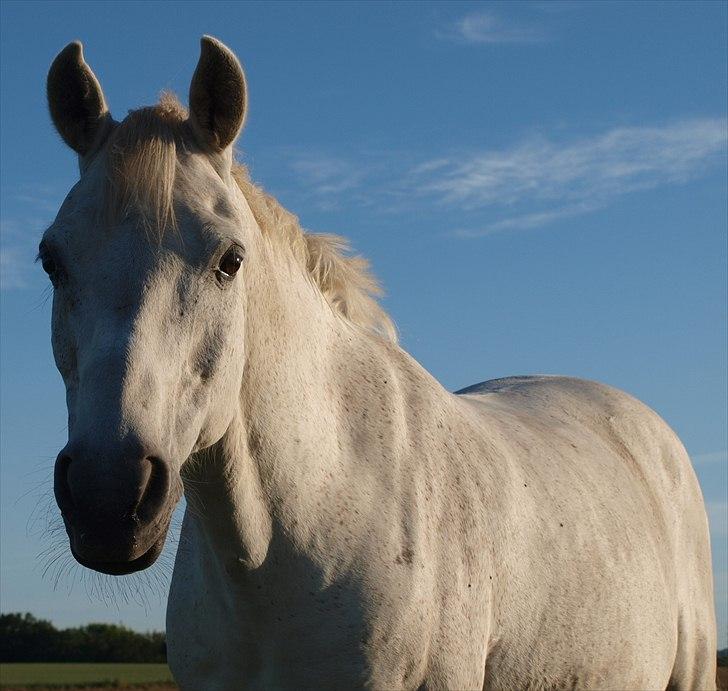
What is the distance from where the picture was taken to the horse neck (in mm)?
Answer: 3469

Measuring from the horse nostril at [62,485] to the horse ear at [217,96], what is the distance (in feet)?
4.29

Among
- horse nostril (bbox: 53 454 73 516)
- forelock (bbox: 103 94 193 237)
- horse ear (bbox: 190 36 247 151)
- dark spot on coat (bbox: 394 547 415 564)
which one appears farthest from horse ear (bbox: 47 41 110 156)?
dark spot on coat (bbox: 394 547 415 564)

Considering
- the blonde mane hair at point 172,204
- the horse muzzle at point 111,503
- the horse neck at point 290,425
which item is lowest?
the horse muzzle at point 111,503

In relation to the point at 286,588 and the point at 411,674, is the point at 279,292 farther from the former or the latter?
the point at 411,674

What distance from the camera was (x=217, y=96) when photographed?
3564 mm

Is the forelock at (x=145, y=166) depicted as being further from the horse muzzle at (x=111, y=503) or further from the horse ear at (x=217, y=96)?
the horse muzzle at (x=111, y=503)

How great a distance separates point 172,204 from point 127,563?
1.12 meters

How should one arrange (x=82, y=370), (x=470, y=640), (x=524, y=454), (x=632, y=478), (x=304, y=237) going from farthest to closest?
(x=632, y=478), (x=524, y=454), (x=304, y=237), (x=470, y=640), (x=82, y=370)

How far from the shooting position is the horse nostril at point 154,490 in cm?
281

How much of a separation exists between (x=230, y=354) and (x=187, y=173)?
63 cm

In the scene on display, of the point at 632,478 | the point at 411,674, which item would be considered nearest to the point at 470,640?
the point at 411,674

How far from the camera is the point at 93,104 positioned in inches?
144

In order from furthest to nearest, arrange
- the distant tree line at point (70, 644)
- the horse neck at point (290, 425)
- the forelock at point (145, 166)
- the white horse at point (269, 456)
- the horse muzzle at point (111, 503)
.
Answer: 1. the distant tree line at point (70, 644)
2. the horse neck at point (290, 425)
3. the forelock at point (145, 166)
4. the white horse at point (269, 456)
5. the horse muzzle at point (111, 503)

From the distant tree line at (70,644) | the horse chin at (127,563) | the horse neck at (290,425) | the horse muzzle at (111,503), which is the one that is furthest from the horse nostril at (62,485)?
the distant tree line at (70,644)
